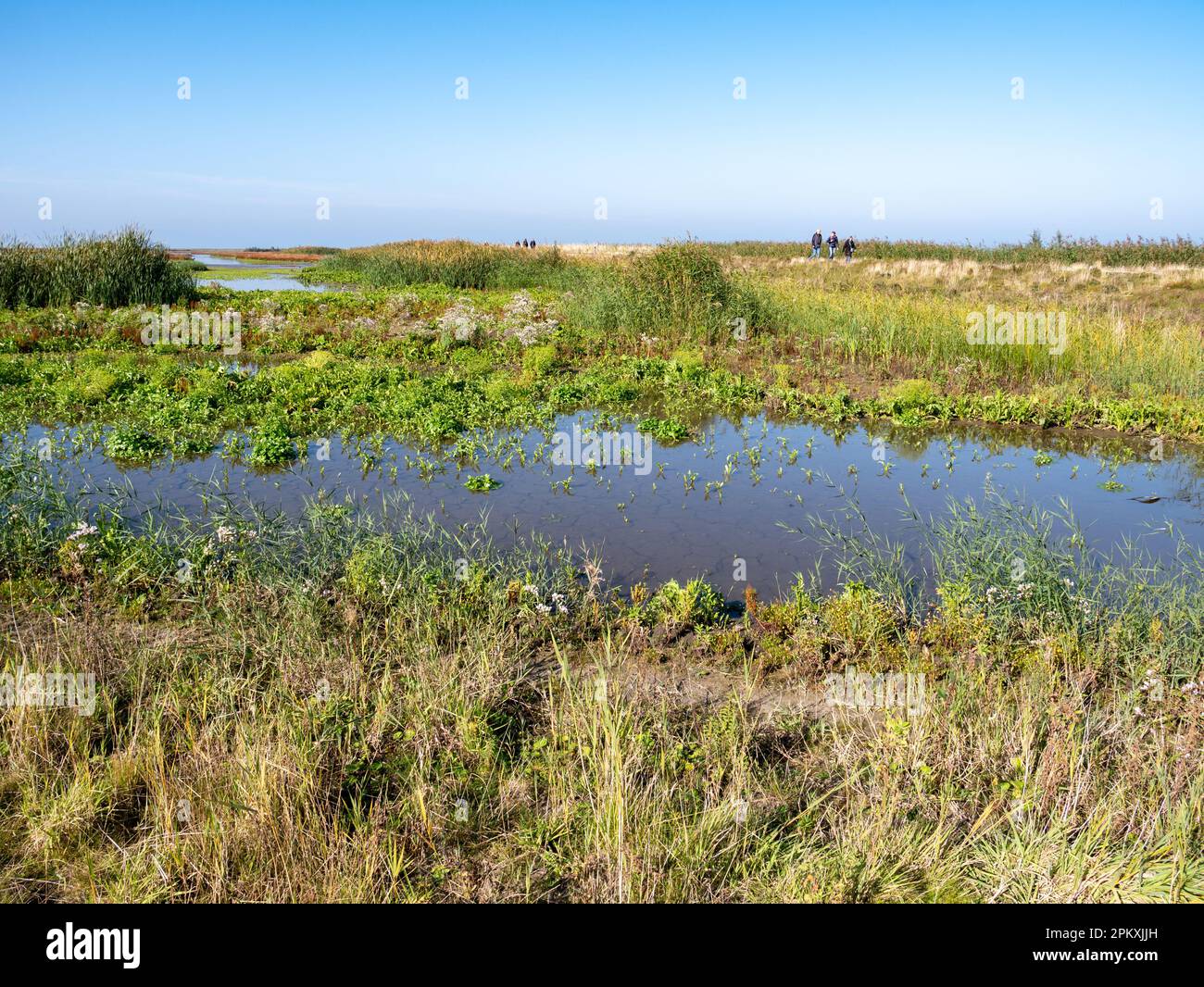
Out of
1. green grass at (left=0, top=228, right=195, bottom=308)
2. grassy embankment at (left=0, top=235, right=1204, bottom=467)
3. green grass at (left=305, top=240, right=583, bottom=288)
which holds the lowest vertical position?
grassy embankment at (left=0, top=235, right=1204, bottom=467)

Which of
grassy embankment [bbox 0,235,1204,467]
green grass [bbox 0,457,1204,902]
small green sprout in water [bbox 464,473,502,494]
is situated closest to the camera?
green grass [bbox 0,457,1204,902]

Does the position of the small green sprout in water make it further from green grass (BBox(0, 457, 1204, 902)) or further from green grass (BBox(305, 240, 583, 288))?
green grass (BBox(305, 240, 583, 288))

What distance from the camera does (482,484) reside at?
28.6 feet

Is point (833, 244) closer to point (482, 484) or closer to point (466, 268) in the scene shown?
point (466, 268)

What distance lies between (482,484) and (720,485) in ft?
8.54

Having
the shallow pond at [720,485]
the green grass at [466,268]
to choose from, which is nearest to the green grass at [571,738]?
the shallow pond at [720,485]

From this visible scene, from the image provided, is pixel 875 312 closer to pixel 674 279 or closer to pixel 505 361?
pixel 674 279

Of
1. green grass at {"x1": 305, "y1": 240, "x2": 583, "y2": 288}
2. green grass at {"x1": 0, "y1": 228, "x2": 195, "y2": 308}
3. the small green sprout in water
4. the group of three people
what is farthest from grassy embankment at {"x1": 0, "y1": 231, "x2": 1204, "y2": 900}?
the group of three people

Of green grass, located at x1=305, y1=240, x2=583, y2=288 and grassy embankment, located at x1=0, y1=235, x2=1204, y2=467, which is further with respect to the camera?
green grass, located at x1=305, y1=240, x2=583, y2=288

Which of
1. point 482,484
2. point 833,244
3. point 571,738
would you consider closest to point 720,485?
point 482,484

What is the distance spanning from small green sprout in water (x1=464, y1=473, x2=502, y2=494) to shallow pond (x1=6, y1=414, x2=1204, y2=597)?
0.28 ft

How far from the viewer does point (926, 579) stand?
6305 millimetres

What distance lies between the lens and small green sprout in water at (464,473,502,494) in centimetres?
868
